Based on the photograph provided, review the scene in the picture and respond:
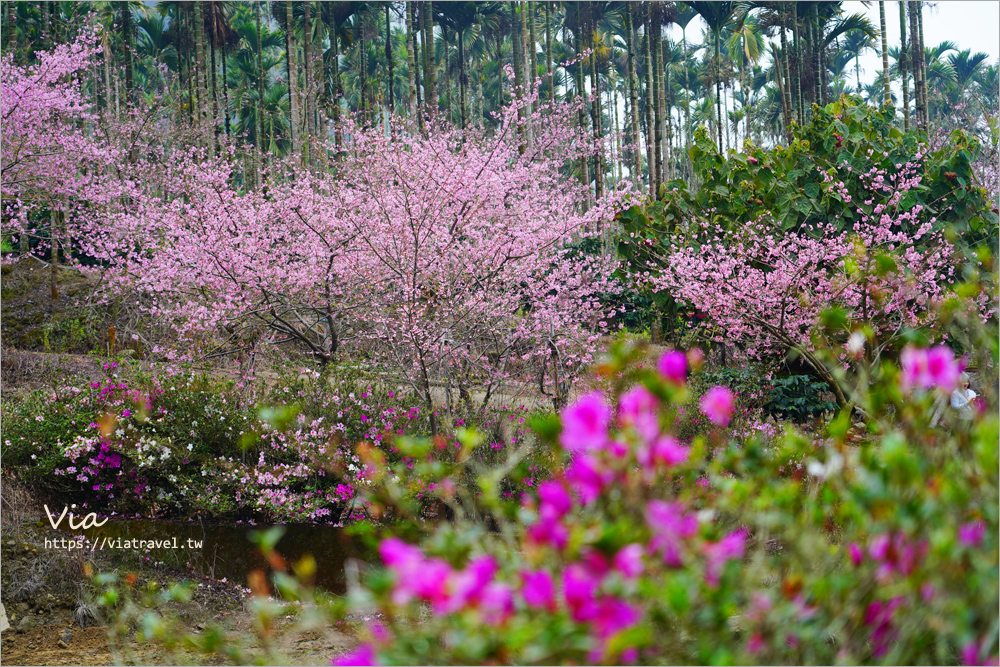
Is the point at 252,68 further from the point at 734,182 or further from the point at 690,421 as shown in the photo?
the point at 690,421

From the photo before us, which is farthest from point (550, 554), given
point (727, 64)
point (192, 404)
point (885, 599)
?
point (727, 64)

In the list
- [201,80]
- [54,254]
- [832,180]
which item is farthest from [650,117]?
[54,254]

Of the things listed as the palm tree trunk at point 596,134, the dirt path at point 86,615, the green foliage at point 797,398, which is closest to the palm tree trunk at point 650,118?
the palm tree trunk at point 596,134

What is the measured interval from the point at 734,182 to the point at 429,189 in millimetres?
4097

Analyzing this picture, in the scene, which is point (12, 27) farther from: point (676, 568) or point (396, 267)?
point (676, 568)

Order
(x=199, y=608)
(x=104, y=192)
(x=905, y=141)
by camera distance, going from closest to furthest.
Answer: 1. (x=199, y=608)
2. (x=905, y=141)
3. (x=104, y=192)

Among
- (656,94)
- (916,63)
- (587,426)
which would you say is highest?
(916,63)

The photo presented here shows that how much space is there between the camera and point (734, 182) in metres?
8.86

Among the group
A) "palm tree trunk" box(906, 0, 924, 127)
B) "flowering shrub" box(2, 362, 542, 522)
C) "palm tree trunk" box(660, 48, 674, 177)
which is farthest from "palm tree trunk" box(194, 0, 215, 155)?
"palm tree trunk" box(906, 0, 924, 127)

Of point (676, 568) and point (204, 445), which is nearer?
point (676, 568)

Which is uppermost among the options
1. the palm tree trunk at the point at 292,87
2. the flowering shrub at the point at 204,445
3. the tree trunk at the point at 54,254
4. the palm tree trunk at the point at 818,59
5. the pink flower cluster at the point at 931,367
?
the palm tree trunk at the point at 818,59

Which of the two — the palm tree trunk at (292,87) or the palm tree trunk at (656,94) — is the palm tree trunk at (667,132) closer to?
the palm tree trunk at (656,94)

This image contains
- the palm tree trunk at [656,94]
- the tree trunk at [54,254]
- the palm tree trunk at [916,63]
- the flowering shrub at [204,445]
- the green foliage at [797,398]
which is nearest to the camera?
the flowering shrub at [204,445]

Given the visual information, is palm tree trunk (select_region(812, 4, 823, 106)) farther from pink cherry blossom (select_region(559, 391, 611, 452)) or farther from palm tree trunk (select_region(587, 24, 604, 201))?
pink cherry blossom (select_region(559, 391, 611, 452))
